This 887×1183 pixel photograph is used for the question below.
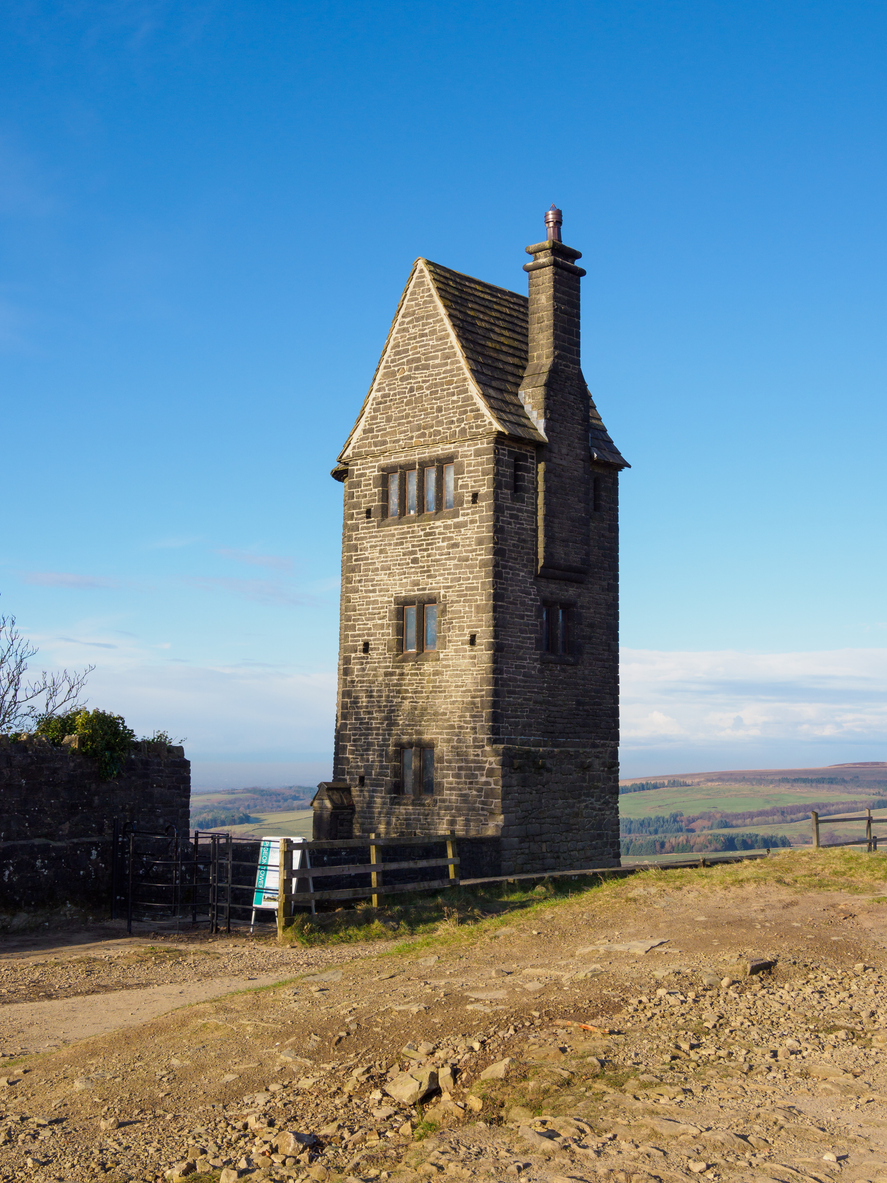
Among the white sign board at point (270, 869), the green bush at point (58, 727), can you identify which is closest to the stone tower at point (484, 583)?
the white sign board at point (270, 869)

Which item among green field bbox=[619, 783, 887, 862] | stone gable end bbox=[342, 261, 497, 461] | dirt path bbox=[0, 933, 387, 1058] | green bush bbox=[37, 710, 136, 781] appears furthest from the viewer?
green field bbox=[619, 783, 887, 862]

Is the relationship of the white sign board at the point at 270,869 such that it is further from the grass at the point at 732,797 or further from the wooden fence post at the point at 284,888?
the grass at the point at 732,797

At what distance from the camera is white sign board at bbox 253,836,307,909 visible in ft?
61.8

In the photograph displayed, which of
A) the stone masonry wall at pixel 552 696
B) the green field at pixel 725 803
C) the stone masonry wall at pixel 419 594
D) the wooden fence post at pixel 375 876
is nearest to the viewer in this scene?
the wooden fence post at pixel 375 876

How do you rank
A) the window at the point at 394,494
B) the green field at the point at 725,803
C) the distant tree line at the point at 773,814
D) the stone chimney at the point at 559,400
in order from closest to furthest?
the stone chimney at the point at 559,400 → the window at the point at 394,494 → the green field at the point at 725,803 → the distant tree line at the point at 773,814

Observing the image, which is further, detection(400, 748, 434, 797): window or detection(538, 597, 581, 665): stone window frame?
detection(538, 597, 581, 665): stone window frame

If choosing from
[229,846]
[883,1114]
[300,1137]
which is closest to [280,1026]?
[300,1137]

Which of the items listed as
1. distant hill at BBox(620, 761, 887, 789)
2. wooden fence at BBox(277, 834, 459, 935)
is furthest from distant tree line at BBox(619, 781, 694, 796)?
wooden fence at BBox(277, 834, 459, 935)

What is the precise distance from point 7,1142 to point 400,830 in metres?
18.3

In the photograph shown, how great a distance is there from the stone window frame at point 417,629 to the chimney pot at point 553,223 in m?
9.85

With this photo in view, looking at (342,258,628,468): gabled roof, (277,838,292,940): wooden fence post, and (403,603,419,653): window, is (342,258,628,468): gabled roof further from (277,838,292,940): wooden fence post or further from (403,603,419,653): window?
(277,838,292,940): wooden fence post

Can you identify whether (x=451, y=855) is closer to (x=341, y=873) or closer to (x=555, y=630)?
(x=341, y=873)

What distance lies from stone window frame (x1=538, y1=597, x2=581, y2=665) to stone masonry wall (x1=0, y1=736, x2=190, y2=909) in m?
10.0

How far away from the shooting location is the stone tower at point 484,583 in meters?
26.3
